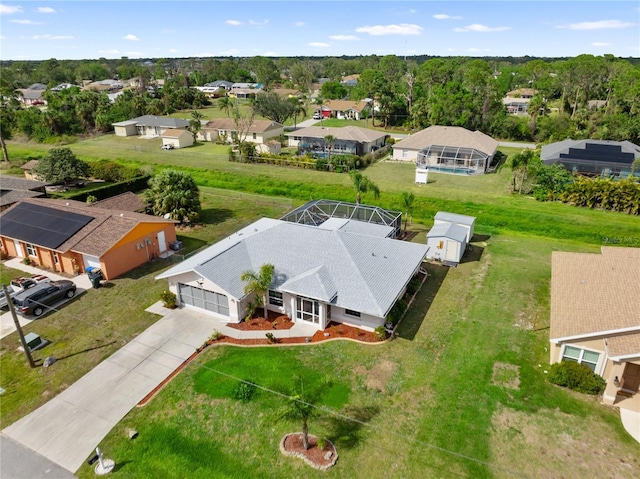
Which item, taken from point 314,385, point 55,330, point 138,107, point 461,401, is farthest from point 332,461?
point 138,107

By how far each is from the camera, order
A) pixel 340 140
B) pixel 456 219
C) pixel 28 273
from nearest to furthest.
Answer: pixel 28 273
pixel 456 219
pixel 340 140

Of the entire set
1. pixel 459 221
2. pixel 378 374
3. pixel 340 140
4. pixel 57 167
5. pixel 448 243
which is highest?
pixel 340 140

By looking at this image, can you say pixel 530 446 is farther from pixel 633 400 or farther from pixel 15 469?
pixel 15 469

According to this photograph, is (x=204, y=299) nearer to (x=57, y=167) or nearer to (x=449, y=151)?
(x=57, y=167)

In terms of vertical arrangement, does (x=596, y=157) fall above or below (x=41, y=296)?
above

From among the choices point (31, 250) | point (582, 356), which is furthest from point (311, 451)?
point (31, 250)

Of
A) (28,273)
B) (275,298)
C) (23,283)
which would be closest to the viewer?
(275,298)

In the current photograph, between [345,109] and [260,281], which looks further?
[345,109]
